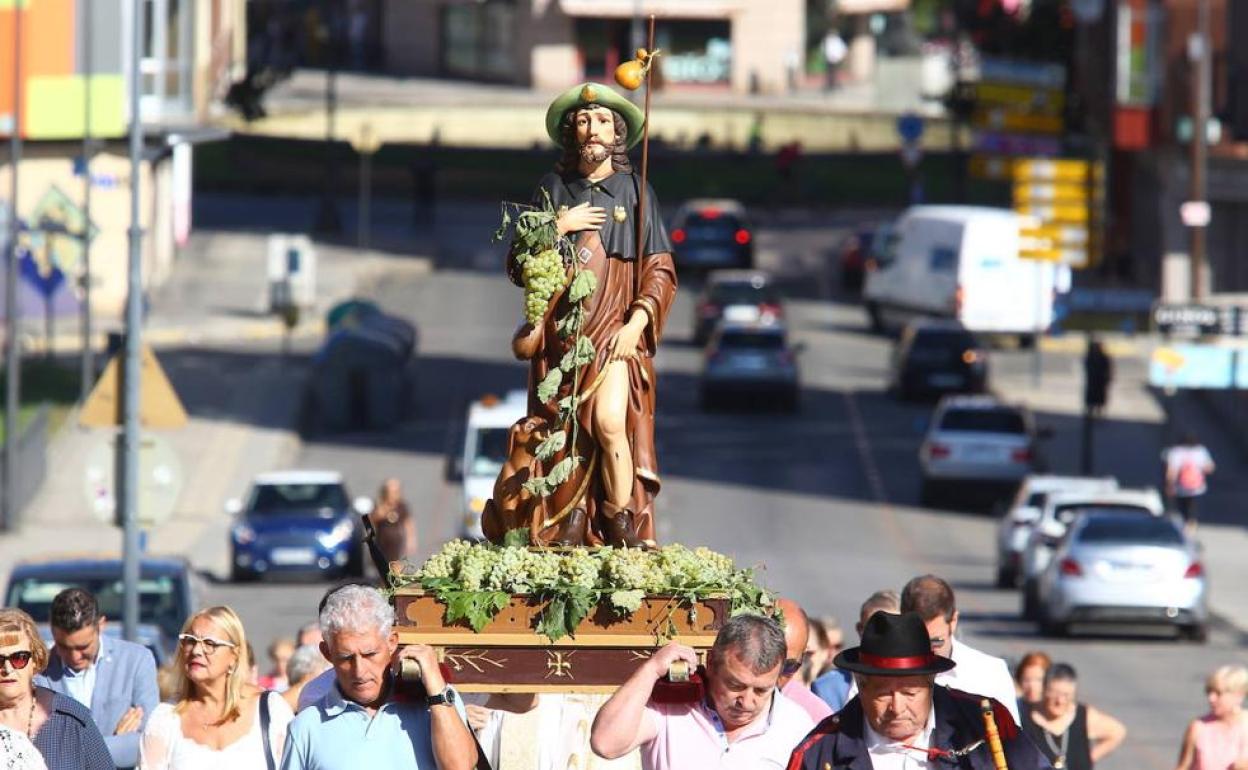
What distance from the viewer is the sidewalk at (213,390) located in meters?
43.1

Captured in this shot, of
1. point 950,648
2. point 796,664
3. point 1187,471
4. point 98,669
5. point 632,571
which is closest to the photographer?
point 632,571

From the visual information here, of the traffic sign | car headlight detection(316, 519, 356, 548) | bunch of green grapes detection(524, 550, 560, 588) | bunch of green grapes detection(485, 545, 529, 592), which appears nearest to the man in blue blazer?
bunch of green grapes detection(485, 545, 529, 592)

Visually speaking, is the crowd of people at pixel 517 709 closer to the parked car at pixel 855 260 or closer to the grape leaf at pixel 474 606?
the grape leaf at pixel 474 606

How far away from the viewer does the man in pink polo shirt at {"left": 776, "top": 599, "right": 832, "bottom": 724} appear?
1135cm

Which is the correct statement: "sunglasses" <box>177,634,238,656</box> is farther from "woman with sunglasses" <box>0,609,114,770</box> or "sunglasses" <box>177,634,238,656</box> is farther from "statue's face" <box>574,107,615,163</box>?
"statue's face" <box>574,107,615,163</box>

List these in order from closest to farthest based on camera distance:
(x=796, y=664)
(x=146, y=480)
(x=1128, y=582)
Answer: (x=796, y=664)
(x=146, y=480)
(x=1128, y=582)

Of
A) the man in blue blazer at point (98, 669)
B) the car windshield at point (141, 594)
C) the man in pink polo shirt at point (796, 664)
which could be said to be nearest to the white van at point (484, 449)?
the car windshield at point (141, 594)

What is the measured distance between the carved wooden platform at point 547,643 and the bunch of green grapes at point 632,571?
3.6 inches

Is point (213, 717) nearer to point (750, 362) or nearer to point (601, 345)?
point (601, 345)

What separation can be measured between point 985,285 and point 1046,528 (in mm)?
24146

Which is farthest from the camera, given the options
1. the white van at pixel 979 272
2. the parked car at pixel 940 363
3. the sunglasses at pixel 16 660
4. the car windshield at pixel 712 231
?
the car windshield at pixel 712 231

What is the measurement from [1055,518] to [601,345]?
2404cm

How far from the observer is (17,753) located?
9.45m

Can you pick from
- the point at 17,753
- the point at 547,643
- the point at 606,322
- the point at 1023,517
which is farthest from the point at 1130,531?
the point at 17,753
